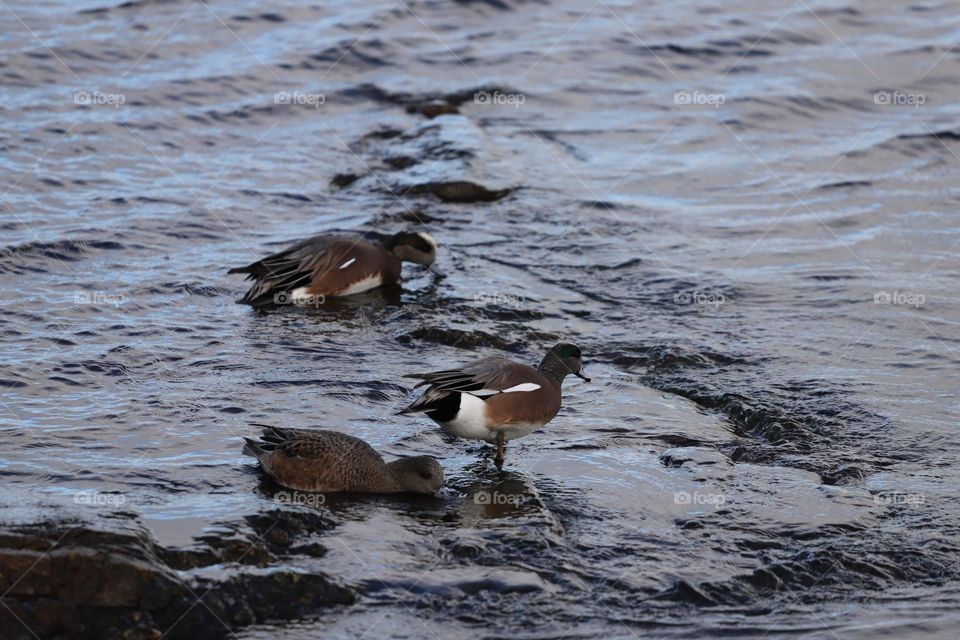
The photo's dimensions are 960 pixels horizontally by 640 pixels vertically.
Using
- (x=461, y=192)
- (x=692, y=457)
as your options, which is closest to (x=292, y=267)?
(x=461, y=192)

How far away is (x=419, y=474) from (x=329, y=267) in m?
4.10

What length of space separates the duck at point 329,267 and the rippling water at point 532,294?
0.20m

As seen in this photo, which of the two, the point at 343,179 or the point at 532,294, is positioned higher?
the point at 343,179

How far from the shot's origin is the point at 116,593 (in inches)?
207

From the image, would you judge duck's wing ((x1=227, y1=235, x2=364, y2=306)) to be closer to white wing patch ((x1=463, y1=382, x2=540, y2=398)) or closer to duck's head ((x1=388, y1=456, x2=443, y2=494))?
white wing patch ((x1=463, y1=382, x2=540, y2=398))

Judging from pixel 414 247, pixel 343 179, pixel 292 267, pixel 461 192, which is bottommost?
pixel 292 267

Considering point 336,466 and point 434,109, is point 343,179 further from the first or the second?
point 336,466

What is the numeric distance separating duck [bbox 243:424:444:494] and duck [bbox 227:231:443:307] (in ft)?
11.5

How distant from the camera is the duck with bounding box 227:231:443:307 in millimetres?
10148

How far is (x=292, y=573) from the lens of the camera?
221 inches

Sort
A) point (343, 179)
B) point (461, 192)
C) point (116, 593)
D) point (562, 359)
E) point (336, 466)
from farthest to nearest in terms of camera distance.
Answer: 1. point (343, 179)
2. point (461, 192)
3. point (562, 359)
4. point (336, 466)
5. point (116, 593)

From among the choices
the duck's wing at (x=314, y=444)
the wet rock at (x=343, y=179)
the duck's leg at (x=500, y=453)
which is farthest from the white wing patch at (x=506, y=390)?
the wet rock at (x=343, y=179)

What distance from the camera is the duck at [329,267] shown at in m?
10.1

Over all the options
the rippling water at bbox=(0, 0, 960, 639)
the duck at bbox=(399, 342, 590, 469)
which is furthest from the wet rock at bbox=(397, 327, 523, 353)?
the duck at bbox=(399, 342, 590, 469)
